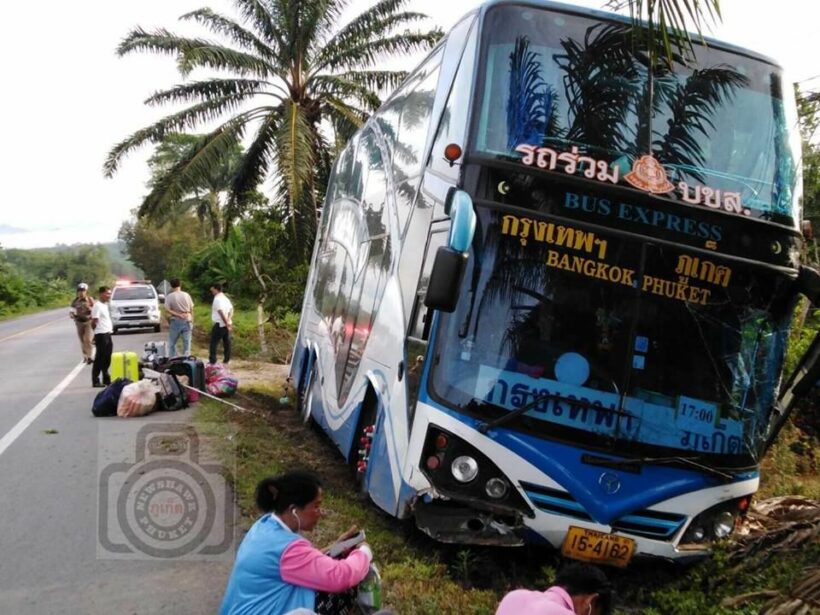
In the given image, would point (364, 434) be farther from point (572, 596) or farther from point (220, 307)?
point (220, 307)

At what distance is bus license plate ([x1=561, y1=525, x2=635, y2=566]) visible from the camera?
509 centimetres

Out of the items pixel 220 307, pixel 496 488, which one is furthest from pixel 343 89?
pixel 496 488

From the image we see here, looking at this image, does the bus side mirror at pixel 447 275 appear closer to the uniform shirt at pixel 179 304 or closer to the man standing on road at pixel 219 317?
the man standing on road at pixel 219 317

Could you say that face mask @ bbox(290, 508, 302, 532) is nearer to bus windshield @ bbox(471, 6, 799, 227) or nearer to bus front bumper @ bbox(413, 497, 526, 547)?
bus front bumper @ bbox(413, 497, 526, 547)

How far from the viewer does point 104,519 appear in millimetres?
6660

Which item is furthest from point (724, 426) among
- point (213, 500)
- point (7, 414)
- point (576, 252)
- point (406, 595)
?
point (7, 414)

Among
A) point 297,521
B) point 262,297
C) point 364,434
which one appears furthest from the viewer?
point 262,297

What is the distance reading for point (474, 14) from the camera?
592 centimetres

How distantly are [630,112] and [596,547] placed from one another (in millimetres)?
2917

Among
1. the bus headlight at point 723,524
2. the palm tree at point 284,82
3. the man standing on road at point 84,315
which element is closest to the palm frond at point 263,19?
the palm tree at point 284,82

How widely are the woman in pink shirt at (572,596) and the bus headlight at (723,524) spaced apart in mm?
2299

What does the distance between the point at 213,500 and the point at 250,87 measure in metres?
14.4

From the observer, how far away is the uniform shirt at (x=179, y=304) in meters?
15.5

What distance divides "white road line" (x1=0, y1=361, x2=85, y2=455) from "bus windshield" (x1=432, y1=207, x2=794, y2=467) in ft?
20.8
